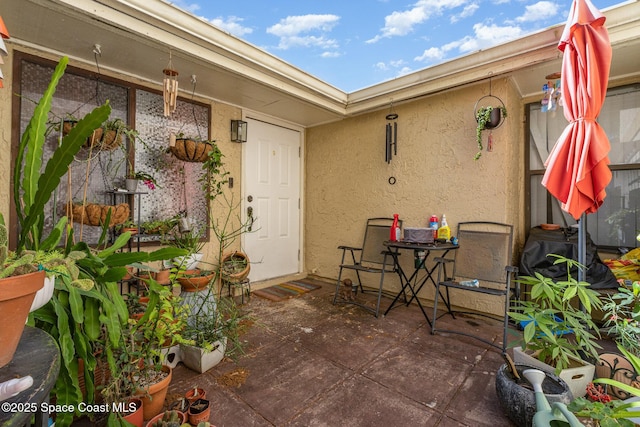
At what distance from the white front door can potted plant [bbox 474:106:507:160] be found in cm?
254

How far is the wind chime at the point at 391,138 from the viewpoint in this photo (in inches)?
140

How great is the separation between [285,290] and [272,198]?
1305 mm

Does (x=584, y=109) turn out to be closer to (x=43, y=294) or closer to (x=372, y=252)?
(x=372, y=252)

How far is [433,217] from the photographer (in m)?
3.21

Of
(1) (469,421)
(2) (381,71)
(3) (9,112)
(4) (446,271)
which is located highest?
(2) (381,71)

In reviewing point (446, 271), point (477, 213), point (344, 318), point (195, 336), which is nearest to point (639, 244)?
point (477, 213)

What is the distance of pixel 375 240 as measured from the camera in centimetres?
364

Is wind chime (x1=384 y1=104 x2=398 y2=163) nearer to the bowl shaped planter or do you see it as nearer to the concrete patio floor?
the concrete patio floor

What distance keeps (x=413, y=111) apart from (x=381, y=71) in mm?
602

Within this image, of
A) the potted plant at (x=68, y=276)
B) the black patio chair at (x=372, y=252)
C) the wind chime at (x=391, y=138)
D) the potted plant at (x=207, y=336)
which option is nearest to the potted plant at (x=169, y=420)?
the potted plant at (x=68, y=276)

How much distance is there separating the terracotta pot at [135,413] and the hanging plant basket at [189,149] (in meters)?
2.10

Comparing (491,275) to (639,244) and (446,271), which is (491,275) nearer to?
(446,271)

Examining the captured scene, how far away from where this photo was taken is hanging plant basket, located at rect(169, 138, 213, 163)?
278 cm

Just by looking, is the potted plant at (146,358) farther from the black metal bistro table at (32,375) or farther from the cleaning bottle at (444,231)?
the cleaning bottle at (444,231)
